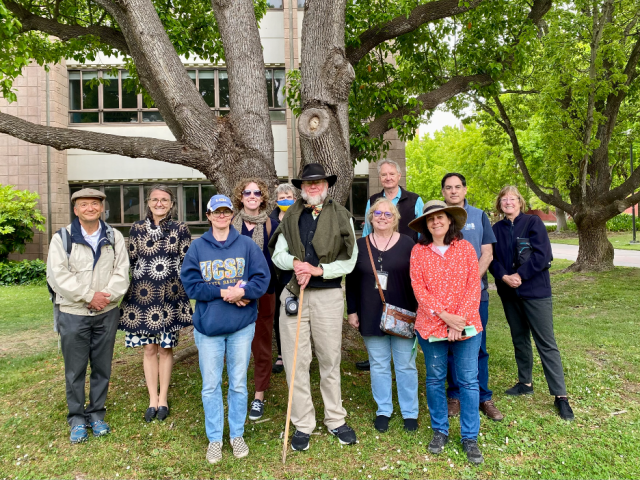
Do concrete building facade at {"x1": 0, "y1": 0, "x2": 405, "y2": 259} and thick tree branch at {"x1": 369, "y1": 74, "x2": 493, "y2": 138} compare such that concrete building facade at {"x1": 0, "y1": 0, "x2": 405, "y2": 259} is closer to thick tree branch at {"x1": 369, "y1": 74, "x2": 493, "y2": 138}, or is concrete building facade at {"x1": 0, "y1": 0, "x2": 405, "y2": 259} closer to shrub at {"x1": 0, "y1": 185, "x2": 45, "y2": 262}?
shrub at {"x1": 0, "y1": 185, "x2": 45, "y2": 262}

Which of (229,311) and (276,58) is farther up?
(276,58)

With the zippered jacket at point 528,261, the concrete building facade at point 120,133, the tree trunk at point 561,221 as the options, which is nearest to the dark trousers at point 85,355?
the zippered jacket at point 528,261

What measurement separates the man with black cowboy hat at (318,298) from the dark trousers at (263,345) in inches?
26.3

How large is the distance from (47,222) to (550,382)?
16070mm

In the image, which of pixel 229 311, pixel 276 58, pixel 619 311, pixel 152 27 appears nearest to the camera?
pixel 229 311

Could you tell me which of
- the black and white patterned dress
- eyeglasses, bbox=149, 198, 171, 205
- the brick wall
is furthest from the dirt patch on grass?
the brick wall

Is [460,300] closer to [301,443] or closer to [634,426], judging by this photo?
[301,443]

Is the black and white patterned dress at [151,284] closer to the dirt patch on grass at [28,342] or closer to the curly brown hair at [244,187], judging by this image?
the curly brown hair at [244,187]

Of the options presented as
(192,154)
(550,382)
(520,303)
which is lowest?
(550,382)

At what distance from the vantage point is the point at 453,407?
443 centimetres

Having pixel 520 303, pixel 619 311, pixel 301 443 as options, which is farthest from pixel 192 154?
pixel 619 311

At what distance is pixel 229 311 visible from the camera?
3.69 m

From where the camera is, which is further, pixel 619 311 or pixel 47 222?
pixel 47 222

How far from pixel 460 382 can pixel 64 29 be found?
7.33m
